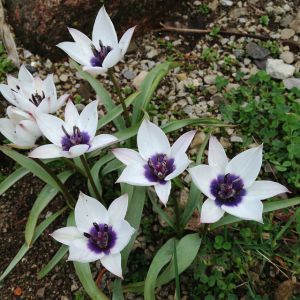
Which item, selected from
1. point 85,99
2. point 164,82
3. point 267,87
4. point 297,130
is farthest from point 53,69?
point 297,130

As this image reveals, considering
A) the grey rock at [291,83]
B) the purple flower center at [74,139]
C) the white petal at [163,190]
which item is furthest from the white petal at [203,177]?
the grey rock at [291,83]

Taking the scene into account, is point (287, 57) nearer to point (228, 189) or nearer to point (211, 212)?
point (228, 189)

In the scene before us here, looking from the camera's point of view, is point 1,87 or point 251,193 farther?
point 1,87

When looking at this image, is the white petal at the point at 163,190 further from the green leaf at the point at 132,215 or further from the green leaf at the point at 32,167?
the green leaf at the point at 32,167

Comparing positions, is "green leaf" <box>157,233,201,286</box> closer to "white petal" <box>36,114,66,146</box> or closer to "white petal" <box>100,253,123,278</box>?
"white petal" <box>100,253,123,278</box>

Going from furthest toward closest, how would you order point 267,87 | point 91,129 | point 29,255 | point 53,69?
point 53,69 → point 267,87 → point 29,255 → point 91,129

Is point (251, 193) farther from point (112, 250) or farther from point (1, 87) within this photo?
point (1, 87)

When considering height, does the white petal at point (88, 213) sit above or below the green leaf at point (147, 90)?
above
